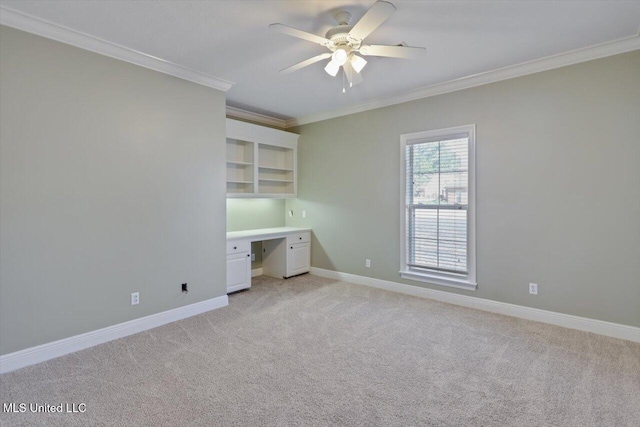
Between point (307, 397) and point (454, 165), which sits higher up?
point (454, 165)

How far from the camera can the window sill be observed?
3.78 meters

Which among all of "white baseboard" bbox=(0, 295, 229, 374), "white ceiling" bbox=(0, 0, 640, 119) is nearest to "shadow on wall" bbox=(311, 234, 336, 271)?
"white baseboard" bbox=(0, 295, 229, 374)

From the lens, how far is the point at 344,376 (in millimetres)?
2332

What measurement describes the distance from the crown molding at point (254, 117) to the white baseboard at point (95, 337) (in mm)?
2728

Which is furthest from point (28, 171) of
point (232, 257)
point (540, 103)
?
point (540, 103)

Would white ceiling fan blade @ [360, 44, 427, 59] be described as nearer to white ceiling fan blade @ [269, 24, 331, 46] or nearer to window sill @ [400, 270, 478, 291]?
white ceiling fan blade @ [269, 24, 331, 46]

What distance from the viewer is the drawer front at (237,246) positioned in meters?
4.18

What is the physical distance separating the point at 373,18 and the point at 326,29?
0.68m

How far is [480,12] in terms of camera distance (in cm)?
236

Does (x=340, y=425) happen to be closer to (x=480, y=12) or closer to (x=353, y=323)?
(x=353, y=323)

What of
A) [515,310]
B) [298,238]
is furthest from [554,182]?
[298,238]

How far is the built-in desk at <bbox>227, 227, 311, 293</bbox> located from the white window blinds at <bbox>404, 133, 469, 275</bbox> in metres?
1.77

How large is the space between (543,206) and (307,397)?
293 cm

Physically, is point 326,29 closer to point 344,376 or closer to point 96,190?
point 96,190
